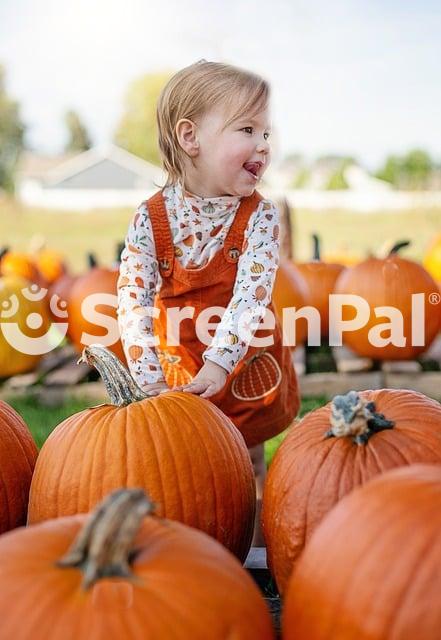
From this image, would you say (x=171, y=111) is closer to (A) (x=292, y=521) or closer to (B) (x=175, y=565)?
(A) (x=292, y=521)

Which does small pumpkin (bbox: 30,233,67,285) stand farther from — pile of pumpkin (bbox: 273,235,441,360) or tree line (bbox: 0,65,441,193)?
tree line (bbox: 0,65,441,193)

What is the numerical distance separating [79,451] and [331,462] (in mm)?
465

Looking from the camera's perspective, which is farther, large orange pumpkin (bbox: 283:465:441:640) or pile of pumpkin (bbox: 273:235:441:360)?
pile of pumpkin (bbox: 273:235:441:360)

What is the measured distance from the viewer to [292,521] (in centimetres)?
130

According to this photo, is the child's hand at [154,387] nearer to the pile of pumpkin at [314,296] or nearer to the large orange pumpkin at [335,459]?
the large orange pumpkin at [335,459]

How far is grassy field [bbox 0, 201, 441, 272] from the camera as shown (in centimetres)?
1525

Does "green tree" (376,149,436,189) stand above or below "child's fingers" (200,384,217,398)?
below

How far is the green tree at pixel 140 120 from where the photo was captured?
4706cm

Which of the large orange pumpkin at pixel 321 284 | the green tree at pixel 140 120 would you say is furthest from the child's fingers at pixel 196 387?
the green tree at pixel 140 120

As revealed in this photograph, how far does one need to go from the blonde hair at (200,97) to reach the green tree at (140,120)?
46.0 meters

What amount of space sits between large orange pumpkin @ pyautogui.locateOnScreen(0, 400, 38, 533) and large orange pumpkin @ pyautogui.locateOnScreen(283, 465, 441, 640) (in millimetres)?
752

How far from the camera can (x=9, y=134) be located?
176ft

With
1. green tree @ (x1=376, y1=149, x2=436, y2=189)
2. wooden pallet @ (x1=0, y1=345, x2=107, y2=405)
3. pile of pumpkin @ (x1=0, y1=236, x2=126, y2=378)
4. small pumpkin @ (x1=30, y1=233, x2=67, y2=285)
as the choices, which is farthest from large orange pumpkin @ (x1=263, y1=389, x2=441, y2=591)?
green tree @ (x1=376, y1=149, x2=436, y2=189)

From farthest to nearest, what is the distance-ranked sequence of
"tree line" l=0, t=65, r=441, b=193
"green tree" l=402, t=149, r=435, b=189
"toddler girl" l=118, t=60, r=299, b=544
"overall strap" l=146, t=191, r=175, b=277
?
"tree line" l=0, t=65, r=441, b=193, "green tree" l=402, t=149, r=435, b=189, "overall strap" l=146, t=191, r=175, b=277, "toddler girl" l=118, t=60, r=299, b=544
